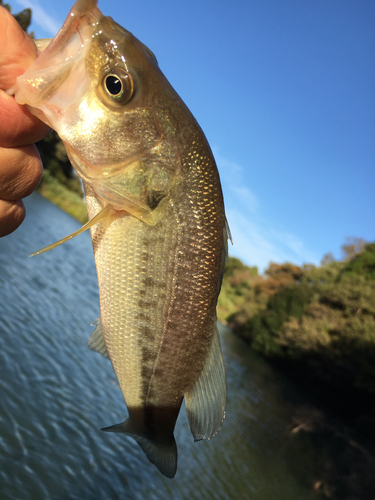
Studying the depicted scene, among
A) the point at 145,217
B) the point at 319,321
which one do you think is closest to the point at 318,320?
the point at 319,321

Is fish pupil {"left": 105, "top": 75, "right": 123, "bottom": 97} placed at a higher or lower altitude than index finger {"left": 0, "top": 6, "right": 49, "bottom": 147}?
higher

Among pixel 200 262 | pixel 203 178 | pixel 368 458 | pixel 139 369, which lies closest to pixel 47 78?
pixel 203 178

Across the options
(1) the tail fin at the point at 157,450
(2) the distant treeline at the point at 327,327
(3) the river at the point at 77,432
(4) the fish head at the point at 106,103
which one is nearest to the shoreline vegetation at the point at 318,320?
(2) the distant treeline at the point at 327,327

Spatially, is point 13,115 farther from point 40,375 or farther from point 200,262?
point 40,375

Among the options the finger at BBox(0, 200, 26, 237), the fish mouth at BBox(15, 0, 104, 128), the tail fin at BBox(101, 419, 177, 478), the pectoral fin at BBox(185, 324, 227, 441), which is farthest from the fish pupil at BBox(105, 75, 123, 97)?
the tail fin at BBox(101, 419, 177, 478)

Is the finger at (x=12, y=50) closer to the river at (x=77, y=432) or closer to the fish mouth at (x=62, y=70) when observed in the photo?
the fish mouth at (x=62, y=70)

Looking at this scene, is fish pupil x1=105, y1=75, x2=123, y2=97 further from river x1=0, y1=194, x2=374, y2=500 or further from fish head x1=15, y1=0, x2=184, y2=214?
river x1=0, y1=194, x2=374, y2=500
